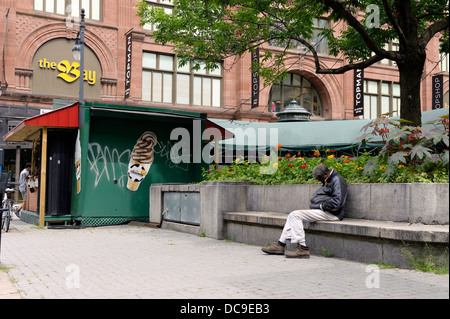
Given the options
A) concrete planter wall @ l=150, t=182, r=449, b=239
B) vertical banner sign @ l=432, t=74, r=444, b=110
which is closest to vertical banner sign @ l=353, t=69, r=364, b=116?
vertical banner sign @ l=432, t=74, r=444, b=110

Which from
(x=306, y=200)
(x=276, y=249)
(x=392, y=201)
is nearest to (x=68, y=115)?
(x=306, y=200)

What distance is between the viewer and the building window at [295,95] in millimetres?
32094

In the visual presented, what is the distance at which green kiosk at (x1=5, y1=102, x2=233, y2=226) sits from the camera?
13.2m

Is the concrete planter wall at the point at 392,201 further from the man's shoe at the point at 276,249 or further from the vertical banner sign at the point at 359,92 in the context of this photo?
the vertical banner sign at the point at 359,92

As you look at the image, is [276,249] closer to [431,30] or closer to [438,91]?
[431,30]

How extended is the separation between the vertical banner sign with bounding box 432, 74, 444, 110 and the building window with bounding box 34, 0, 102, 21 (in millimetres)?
22806

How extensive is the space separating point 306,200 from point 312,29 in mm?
5688

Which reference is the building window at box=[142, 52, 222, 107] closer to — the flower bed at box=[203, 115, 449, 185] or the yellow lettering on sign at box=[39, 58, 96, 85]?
the yellow lettering on sign at box=[39, 58, 96, 85]

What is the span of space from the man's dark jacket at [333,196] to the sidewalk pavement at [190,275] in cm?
75

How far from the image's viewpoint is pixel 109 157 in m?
Answer: 13.7

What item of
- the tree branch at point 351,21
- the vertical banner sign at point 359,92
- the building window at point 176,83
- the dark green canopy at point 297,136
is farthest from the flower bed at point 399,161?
the vertical banner sign at point 359,92

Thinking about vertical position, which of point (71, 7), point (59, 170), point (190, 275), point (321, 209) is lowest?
point (190, 275)

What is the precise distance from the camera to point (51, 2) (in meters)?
25.7
